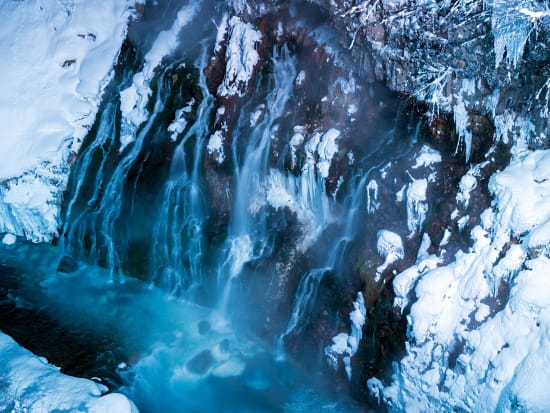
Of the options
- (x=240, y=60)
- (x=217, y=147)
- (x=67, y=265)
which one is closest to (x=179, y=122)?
(x=217, y=147)

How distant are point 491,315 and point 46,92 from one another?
481 inches

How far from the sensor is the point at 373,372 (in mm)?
7445

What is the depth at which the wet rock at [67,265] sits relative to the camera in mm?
11320

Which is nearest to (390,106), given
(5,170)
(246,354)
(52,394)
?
(246,354)

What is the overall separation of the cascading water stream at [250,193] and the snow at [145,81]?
311 centimetres

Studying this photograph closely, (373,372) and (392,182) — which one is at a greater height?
(392,182)

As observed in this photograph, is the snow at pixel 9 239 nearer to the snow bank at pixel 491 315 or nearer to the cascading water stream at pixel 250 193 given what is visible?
the cascading water stream at pixel 250 193

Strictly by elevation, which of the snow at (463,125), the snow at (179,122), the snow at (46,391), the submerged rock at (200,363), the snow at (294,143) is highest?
the snow at (179,122)

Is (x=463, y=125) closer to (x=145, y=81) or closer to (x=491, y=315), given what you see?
(x=491, y=315)

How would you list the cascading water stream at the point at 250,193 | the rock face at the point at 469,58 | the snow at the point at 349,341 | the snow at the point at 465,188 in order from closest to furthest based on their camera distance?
the rock face at the point at 469,58, the snow at the point at 465,188, the snow at the point at 349,341, the cascading water stream at the point at 250,193

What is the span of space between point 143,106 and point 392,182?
698 cm

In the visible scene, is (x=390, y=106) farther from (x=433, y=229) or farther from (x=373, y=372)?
(x=373, y=372)

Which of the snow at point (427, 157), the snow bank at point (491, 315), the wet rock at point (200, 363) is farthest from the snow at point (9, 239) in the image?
the snow at point (427, 157)

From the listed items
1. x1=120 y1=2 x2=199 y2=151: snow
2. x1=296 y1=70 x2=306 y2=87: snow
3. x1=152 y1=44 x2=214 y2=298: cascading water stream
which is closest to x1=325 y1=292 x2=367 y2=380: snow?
x1=152 y1=44 x2=214 y2=298: cascading water stream
